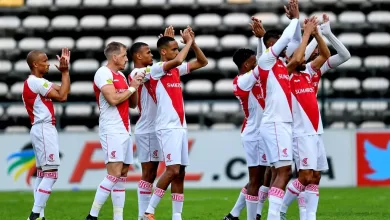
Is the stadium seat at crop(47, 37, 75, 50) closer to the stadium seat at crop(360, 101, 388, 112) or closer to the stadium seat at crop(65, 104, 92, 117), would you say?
the stadium seat at crop(65, 104, 92, 117)

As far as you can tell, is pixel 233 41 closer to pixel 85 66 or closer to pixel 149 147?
pixel 85 66

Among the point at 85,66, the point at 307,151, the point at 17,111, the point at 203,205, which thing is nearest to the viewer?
the point at 307,151

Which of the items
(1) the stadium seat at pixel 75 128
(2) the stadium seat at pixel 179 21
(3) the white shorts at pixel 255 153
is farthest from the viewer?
(2) the stadium seat at pixel 179 21

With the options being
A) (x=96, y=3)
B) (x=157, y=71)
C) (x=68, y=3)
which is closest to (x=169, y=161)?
(x=157, y=71)

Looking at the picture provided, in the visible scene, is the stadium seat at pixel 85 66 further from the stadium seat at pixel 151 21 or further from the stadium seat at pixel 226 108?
the stadium seat at pixel 226 108

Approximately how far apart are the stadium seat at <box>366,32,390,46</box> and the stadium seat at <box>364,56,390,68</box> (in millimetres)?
397

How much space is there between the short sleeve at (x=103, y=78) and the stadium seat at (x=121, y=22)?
1293cm

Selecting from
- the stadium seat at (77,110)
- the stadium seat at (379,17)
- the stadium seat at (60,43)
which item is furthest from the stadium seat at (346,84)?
the stadium seat at (60,43)

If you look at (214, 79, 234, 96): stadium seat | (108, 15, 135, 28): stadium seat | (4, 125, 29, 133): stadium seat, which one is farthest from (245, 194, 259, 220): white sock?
(108, 15, 135, 28): stadium seat

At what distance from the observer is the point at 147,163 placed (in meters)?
12.1

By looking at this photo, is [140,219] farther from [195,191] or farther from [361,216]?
[195,191]

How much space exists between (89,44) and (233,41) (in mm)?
3738

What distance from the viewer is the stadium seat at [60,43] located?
23.9 m

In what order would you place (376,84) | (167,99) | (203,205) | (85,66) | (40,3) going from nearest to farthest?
1. (167,99)
2. (203,205)
3. (376,84)
4. (85,66)
5. (40,3)
